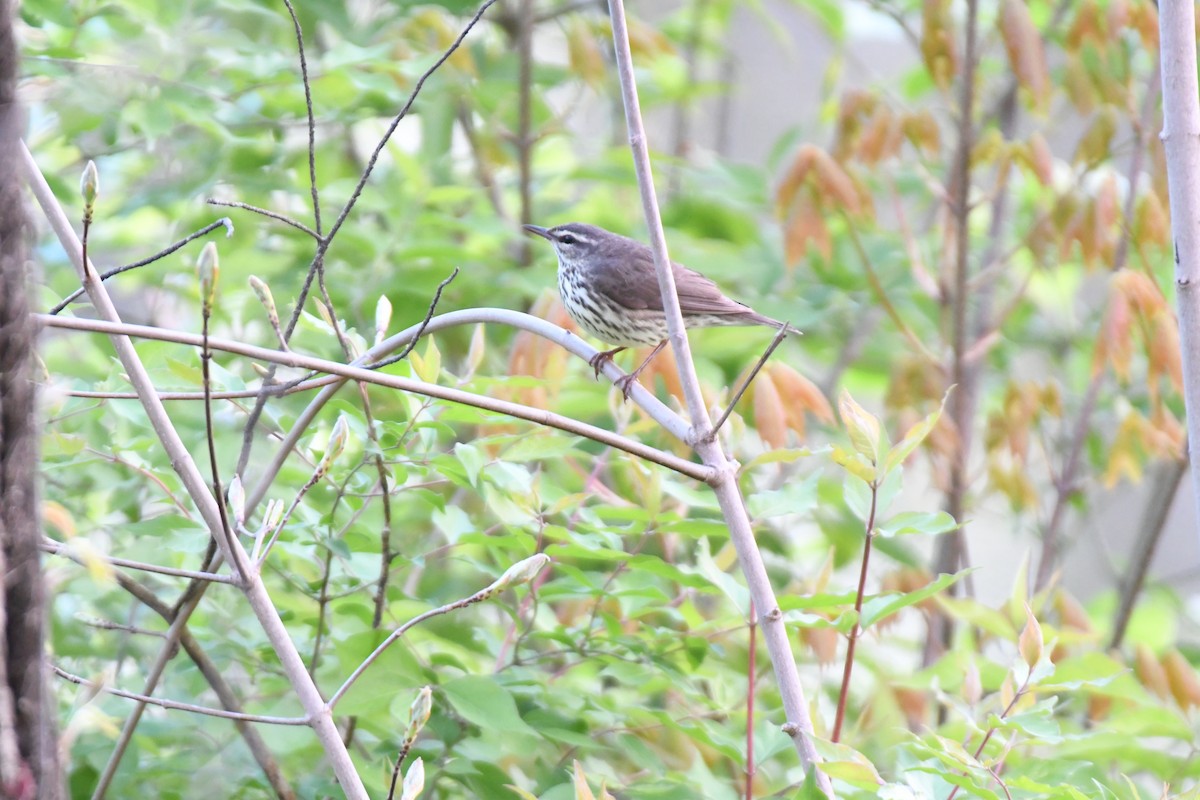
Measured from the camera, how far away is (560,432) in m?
2.42

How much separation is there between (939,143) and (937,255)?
3.42 ft

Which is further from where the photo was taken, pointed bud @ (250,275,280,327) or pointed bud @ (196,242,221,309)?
pointed bud @ (250,275,280,327)

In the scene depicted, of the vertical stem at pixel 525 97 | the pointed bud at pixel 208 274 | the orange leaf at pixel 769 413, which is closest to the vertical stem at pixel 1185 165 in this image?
the orange leaf at pixel 769 413

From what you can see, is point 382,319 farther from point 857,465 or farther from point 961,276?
point 961,276

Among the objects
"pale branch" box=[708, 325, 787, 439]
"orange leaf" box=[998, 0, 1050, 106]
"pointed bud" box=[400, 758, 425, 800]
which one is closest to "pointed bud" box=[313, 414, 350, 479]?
"pointed bud" box=[400, 758, 425, 800]

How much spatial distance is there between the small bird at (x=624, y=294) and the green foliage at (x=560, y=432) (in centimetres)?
17

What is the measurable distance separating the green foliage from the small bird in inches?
6.9

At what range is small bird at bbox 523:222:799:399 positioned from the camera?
369 cm

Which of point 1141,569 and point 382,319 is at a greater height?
point 382,319

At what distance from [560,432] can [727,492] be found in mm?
703

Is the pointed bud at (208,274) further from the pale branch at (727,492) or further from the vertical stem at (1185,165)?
the vertical stem at (1185,165)

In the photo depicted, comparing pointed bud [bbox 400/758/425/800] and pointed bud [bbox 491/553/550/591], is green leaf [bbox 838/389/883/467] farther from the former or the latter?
pointed bud [bbox 400/758/425/800]

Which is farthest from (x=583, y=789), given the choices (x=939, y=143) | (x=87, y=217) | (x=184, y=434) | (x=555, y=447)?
(x=939, y=143)

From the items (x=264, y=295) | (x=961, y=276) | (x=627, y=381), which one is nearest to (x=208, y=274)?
(x=264, y=295)
